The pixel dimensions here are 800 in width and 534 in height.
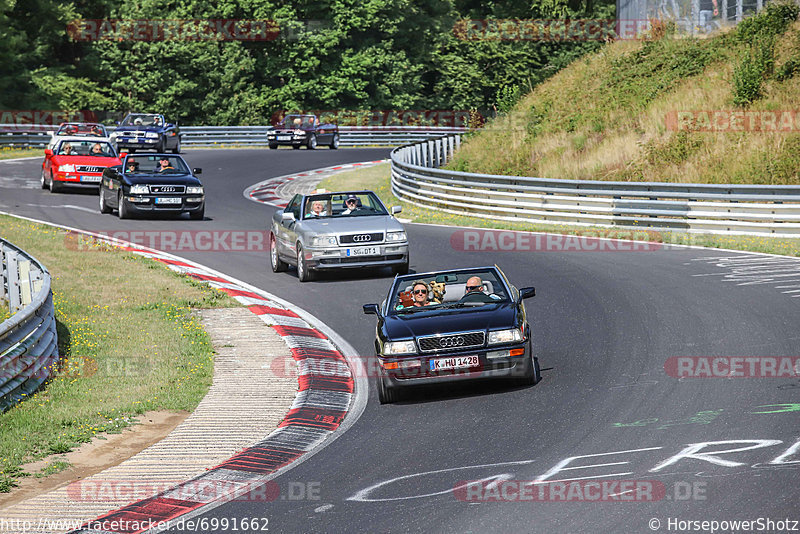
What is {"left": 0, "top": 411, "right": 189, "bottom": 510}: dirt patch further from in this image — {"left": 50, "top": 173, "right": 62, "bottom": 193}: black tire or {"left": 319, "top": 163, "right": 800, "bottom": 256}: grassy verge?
{"left": 50, "top": 173, "right": 62, "bottom": 193}: black tire

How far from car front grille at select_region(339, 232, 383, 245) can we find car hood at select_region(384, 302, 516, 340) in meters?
6.41

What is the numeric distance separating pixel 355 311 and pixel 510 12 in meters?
61.4

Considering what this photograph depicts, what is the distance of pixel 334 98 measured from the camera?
63125 millimetres

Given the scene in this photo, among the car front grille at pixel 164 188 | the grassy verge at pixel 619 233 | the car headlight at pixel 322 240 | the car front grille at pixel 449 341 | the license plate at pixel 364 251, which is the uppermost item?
the car front grille at pixel 164 188

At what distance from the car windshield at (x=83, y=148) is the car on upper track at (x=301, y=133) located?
67.9 feet

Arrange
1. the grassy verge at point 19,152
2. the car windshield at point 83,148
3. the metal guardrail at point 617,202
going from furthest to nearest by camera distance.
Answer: the grassy verge at point 19,152 → the car windshield at point 83,148 → the metal guardrail at point 617,202

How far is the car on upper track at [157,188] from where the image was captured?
2558cm

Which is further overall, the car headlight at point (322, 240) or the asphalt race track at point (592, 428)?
the car headlight at point (322, 240)

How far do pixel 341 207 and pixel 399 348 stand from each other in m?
8.63

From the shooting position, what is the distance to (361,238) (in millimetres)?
18125

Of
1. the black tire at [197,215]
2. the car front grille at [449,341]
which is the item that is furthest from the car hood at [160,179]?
the car front grille at [449,341]

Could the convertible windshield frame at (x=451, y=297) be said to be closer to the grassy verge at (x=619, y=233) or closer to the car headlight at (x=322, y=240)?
the car headlight at (x=322, y=240)

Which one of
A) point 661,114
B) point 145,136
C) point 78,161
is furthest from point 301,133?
point 661,114

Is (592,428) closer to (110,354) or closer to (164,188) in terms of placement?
(110,354)
